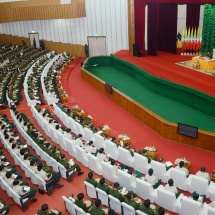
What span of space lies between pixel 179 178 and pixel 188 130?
2189 mm

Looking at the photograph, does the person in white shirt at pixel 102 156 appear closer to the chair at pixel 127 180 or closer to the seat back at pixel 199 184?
the chair at pixel 127 180

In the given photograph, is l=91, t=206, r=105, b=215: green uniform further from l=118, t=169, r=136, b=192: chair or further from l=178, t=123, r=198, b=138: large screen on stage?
l=178, t=123, r=198, b=138: large screen on stage

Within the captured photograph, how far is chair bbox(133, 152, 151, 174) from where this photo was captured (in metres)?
7.96

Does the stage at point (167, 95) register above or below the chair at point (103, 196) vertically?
above

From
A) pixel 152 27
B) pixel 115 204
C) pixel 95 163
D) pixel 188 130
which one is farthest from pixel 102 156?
pixel 152 27

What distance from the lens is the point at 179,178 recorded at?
735 centimetres

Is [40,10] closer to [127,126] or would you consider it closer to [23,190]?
[127,126]

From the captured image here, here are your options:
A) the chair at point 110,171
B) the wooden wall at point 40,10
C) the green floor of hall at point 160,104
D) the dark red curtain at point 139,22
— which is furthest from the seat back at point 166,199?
the wooden wall at point 40,10

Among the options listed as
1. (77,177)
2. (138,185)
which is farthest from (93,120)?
(138,185)

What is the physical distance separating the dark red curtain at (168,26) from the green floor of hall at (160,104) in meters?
3.22

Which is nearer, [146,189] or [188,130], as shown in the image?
[146,189]

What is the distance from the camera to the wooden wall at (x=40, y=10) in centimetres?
2123

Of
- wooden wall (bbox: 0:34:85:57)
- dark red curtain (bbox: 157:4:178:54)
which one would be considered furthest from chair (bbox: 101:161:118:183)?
wooden wall (bbox: 0:34:85:57)

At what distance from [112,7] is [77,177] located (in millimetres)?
14737
